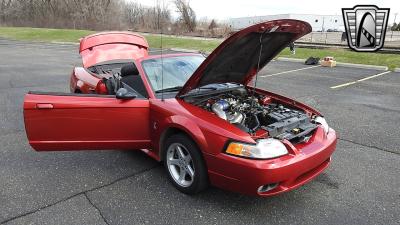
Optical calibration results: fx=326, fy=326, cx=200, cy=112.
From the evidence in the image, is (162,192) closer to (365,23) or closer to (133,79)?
(133,79)

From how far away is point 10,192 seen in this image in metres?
3.44

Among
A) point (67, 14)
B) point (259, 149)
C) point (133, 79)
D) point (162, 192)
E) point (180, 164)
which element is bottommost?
point (162, 192)

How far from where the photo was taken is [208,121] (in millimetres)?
3062

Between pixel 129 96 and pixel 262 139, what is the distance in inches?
59.9

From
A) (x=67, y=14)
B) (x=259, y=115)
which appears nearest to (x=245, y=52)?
(x=259, y=115)

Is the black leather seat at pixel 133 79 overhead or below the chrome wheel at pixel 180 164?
overhead

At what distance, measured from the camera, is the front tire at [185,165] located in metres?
3.14

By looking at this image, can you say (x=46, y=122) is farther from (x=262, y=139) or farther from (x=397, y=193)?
(x=397, y=193)

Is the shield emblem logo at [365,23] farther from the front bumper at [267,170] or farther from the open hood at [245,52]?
the front bumper at [267,170]

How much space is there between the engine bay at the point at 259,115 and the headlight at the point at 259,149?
0.19m

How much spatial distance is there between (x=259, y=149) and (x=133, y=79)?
80.7 inches

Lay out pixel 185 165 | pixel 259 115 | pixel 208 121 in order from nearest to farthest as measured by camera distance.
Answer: pixel 208 121, pixel 185 165, pixel 259 115

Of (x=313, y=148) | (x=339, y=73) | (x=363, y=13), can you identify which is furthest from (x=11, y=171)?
(x=363, y=13)

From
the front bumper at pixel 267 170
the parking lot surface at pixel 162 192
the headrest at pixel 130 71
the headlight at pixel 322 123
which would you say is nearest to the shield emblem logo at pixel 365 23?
the parking lot surface at pixel 162 192
